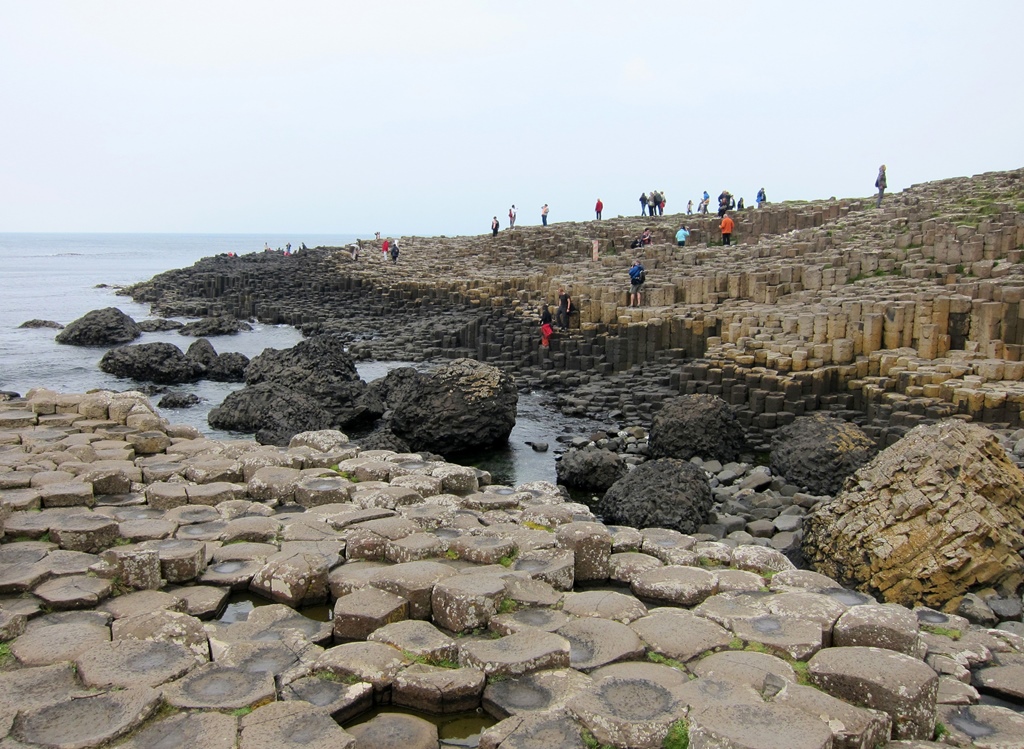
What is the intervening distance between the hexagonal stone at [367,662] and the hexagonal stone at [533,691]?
2.08 ft

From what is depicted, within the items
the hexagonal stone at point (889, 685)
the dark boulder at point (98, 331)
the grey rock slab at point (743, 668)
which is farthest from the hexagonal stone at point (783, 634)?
the dark boulder at point (98, 331)

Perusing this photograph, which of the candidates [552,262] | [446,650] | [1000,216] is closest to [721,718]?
Result: [446,650]

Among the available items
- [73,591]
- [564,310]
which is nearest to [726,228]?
[564,310]

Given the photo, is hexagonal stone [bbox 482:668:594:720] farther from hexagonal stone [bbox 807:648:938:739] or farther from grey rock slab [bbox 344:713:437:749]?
hexagonal stone [bbox 807:648:938:739]

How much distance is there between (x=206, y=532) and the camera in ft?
25.5

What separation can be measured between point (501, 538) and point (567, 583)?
912 millimetres

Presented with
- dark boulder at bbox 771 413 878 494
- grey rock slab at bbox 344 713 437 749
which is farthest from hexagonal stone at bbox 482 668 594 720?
dark boulder at bbox 771 413 878 494

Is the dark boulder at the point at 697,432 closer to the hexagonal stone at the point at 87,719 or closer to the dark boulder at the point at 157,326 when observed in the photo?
the hexagonal stone at the point at 87,719

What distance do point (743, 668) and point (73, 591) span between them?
5019 mm

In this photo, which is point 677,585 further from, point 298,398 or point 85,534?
point 298,398

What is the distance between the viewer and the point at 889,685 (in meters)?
4.75

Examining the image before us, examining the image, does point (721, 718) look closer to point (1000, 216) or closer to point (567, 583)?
point (567, 583)

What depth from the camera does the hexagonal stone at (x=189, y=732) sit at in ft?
14.1

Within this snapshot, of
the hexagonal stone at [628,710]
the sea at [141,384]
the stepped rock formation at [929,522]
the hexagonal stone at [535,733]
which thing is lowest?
the sea at [141,384]
